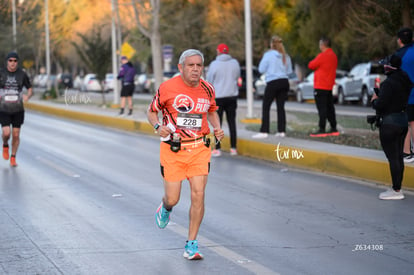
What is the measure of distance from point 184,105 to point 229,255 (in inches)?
53.6

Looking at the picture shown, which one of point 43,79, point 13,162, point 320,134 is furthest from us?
point 43,79

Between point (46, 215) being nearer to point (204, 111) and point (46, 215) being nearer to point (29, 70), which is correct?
point (204, 111)

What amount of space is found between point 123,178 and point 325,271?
20.7 ft

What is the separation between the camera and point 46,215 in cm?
932

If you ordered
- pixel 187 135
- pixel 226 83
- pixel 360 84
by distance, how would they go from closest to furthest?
pixel 187 135 → pixel 226 83 → pixel 360 84

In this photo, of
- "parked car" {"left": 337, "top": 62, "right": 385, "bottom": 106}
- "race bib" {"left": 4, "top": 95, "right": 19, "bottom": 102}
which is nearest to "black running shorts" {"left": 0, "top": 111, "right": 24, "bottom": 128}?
A: "race bib" {"left": 4, "top": 95, "right": 19, "bottom": 102}

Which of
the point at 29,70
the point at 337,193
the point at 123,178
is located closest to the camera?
the point at 337,193

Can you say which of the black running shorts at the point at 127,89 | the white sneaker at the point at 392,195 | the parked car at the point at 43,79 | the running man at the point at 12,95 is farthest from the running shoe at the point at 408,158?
the parked car at the point at 43,79

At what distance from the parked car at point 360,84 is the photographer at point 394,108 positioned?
68.1ft

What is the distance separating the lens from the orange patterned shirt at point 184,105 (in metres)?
7.18

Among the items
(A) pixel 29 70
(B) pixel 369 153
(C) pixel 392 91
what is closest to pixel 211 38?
(A) pixel 29 70

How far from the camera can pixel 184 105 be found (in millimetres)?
7188

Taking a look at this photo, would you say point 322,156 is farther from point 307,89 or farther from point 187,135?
point 307,89

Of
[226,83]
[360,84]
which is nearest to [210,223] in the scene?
[226,83]
